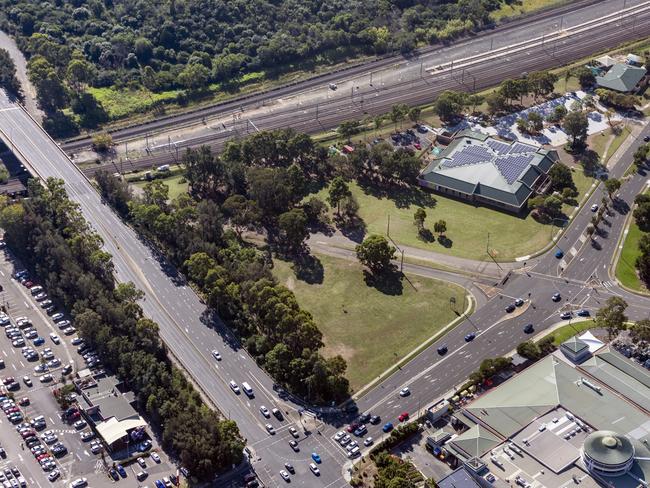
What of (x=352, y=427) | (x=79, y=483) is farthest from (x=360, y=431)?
(x=79, y=483)

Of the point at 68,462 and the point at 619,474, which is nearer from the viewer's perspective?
the point at 619,474

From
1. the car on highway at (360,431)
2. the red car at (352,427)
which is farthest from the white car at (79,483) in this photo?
the car on highway at (360,431)

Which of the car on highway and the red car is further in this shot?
the red car

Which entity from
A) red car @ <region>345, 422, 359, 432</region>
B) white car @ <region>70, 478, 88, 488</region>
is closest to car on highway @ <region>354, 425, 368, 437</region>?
red car @ <region>345, 422, 359, 432</region>

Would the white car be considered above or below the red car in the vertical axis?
above

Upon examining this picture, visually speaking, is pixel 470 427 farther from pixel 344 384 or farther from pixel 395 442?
pixel 344 384

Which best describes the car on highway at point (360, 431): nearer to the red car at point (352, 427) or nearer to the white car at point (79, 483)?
the red car at point (352, 427)

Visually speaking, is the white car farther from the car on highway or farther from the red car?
the car on highway

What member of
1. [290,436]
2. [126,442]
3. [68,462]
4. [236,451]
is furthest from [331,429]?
[68,462]

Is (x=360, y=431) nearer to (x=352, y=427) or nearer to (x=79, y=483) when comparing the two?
(x=352, y=427)

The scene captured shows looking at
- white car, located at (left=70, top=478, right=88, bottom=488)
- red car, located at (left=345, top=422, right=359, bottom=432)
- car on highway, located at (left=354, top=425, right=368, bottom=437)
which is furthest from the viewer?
red car, located at (left=345, top=422, right=359, bottom=432)

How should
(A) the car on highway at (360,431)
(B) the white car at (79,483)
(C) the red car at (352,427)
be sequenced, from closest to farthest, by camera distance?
(B) the white car at (79,483)
(A) the car on highway at (360,431)
(C) the red car at (352,427)
